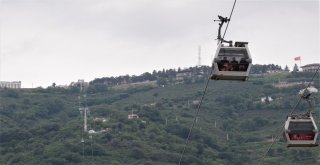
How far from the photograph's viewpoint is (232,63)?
38.6 meters

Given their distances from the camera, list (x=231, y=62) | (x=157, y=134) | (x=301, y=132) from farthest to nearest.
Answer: (x=157, y=134) < (x=301, y=132) < (x=231, y=62)

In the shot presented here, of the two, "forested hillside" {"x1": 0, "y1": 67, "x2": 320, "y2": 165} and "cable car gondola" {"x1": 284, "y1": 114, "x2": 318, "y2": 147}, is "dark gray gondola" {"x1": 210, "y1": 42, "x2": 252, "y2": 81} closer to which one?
"cable car gondola" {"x1": 284, "y1": 114, "x2": 318, "y2": 147}

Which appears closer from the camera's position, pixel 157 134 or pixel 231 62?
pixel 231 62

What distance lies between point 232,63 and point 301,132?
6861 mm

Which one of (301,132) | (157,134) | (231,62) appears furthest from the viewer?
(157,134)

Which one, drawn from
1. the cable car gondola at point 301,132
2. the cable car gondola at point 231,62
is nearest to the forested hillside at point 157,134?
the cable car gondola at point 301,132

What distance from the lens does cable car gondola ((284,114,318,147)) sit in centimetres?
4453

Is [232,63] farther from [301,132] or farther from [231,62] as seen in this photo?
[301,132]

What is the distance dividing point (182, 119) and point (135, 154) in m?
32.9

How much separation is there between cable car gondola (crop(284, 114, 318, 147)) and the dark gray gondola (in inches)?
254

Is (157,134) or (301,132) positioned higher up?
(301,132)

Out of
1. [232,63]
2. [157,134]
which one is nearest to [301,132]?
[232,63]

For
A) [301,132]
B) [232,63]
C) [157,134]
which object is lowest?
[157,134]

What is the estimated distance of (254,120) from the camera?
17800 centimetres
